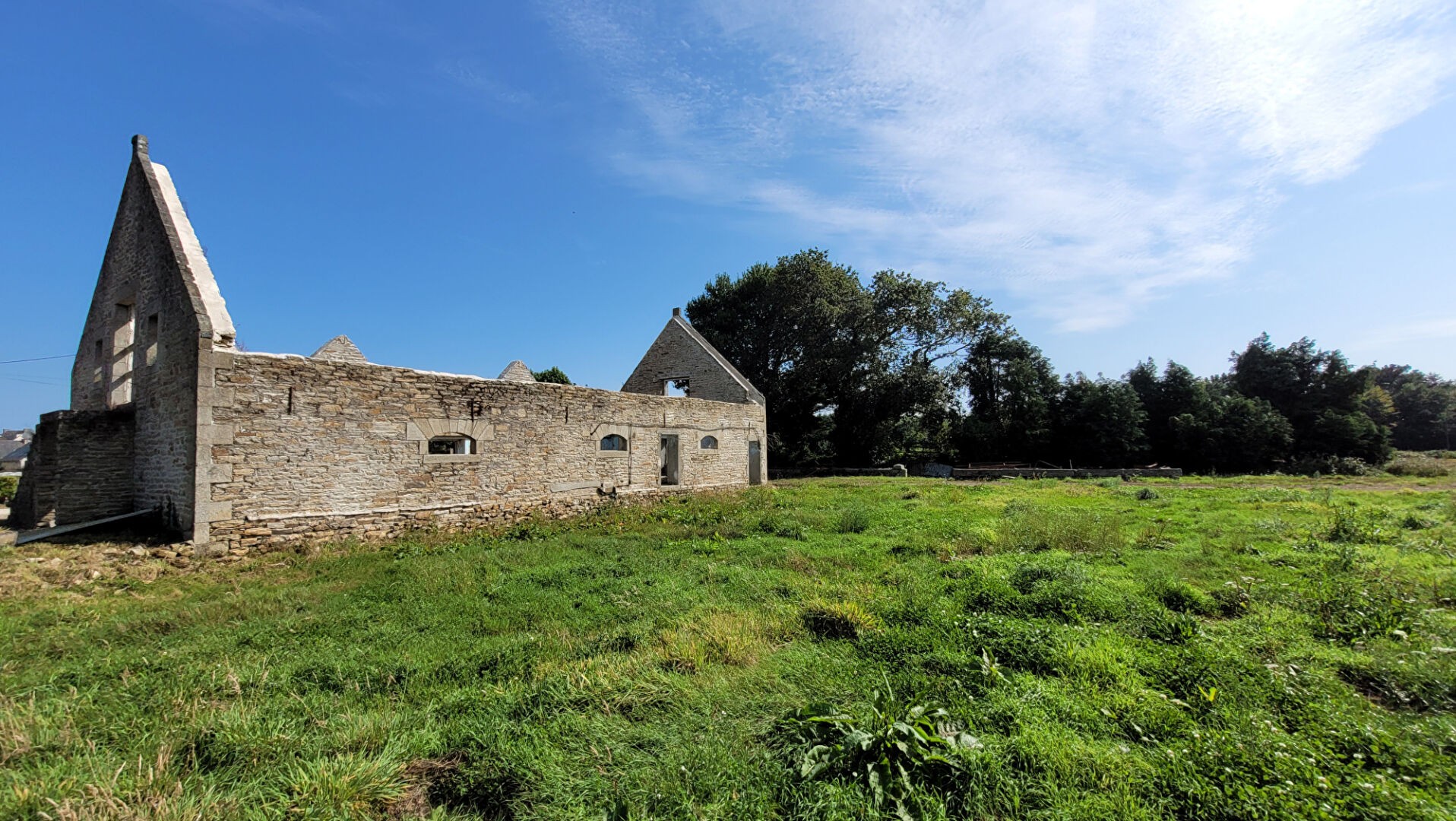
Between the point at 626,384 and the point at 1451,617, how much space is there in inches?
877

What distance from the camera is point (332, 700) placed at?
3.91m

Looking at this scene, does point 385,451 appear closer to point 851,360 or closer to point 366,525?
point 366,525

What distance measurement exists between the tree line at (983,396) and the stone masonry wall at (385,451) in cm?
1830

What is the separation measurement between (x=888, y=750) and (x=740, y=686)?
1.32m

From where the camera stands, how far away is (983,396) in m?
34.6

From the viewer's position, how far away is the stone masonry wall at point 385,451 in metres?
8.78

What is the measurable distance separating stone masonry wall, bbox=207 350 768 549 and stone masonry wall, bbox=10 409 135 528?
13.5ft

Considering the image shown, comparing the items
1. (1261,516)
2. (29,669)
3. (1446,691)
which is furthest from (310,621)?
(1261,516)

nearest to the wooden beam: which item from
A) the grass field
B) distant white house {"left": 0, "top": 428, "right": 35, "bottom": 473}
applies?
the grass field

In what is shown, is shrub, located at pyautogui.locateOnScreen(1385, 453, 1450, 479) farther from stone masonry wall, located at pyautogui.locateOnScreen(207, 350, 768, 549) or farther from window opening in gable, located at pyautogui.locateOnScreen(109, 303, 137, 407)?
window opening in gable, located at pyautogui.locateOnScreen(109, 303, 137, 407)

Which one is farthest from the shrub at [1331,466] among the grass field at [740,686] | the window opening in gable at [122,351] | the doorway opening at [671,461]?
the window opening in gable at [122,351]

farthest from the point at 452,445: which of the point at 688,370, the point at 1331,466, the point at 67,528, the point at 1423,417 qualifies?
the point at 1423,417

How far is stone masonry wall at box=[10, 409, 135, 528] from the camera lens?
9.87m

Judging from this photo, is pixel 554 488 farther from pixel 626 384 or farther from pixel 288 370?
pixel 626 384
